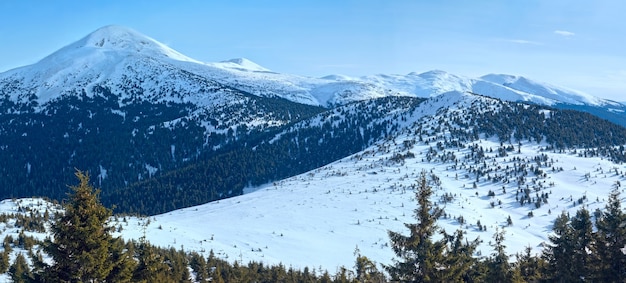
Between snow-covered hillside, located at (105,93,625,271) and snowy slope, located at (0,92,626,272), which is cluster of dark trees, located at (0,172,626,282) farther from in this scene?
snow-covered hillside, located at (105,93,625,271)

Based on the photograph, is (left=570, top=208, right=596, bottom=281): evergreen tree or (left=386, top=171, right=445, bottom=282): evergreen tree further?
(left=570, top=208, right=596, bottom=281): evergreen tree

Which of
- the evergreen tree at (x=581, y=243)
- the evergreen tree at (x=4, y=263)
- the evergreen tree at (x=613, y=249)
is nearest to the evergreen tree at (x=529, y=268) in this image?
the evergreen tree at (x=581, y=243)

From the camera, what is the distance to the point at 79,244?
16.2 metres

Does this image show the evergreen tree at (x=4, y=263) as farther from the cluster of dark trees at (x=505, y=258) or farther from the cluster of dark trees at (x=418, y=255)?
the cluster of dark trees at (x=505, y=258)

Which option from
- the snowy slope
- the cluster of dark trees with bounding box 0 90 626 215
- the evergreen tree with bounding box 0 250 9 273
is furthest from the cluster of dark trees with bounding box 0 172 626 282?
the cluster of dark trees with bounding box 0 90 626 215

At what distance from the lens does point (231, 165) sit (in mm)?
151125

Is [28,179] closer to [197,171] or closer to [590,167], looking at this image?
[197,171]

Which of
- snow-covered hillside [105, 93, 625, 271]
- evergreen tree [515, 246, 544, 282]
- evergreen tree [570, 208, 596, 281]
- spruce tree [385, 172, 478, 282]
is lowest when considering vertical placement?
snow-covered hillside [105, 93, 625, 271]

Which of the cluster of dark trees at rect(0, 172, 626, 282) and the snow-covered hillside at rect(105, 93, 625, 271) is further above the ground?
the cluster of dark trees at rect(0, 172, 626, 282)

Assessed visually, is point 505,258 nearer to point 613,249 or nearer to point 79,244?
point 613,249

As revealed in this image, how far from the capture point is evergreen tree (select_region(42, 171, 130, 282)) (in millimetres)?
15914

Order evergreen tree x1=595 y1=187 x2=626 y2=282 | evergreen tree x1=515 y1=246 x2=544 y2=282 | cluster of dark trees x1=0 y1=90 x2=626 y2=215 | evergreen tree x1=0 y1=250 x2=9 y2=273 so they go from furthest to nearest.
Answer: cluster of dark trees x1=0 y1=90 x2=626 y2=215 < evergreen tree x1=0 y1=250 x2=9 y2=273 < evergreen tree x1=515 y1=246 x2=544 y2=282 < evergreen tree x1=595 y1=187 x2=626 y2=282

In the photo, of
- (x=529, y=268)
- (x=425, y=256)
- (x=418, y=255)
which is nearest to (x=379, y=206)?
(x=529, y=268)

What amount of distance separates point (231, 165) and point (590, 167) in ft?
338
